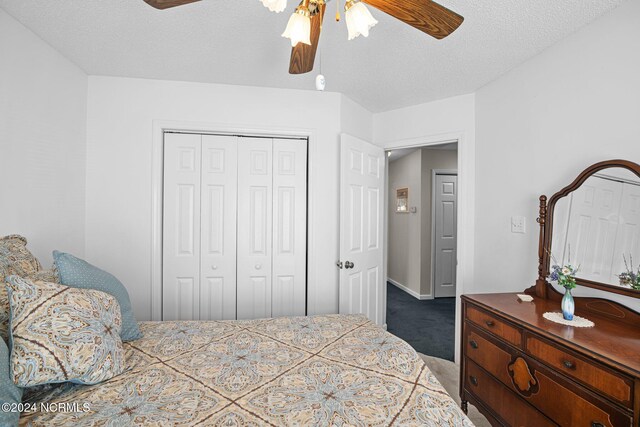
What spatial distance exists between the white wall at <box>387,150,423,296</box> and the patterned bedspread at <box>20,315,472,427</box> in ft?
12.6

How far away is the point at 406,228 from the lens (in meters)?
5.52

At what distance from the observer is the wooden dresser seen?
117 centimetres

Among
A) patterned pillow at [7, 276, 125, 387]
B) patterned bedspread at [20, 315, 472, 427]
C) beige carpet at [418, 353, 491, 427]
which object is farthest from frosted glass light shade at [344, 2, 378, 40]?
beige carpet at [418, 353, 491, 427]

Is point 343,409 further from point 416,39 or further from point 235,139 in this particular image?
point 235,139

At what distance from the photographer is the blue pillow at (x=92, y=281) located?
1.36m

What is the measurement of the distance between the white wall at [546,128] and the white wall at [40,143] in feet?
11.1

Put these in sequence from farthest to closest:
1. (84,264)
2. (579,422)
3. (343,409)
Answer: (84,264) → (579,422) → (343,409)

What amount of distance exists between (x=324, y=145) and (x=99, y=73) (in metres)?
1.98

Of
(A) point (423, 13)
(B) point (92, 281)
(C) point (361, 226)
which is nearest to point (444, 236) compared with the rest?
(C) point (361, 226)

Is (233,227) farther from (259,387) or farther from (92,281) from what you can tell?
(259,387)

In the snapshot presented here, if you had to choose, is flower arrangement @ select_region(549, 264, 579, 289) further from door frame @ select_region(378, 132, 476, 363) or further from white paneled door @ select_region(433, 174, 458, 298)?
white paneled door @ select_region(433, 174, 458, 298)

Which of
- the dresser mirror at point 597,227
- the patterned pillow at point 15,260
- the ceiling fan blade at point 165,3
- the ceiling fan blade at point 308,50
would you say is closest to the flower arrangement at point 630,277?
the dresser mirror at point 597,227

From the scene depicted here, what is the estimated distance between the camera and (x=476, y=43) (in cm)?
203

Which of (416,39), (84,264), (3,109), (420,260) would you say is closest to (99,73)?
(3,109)
